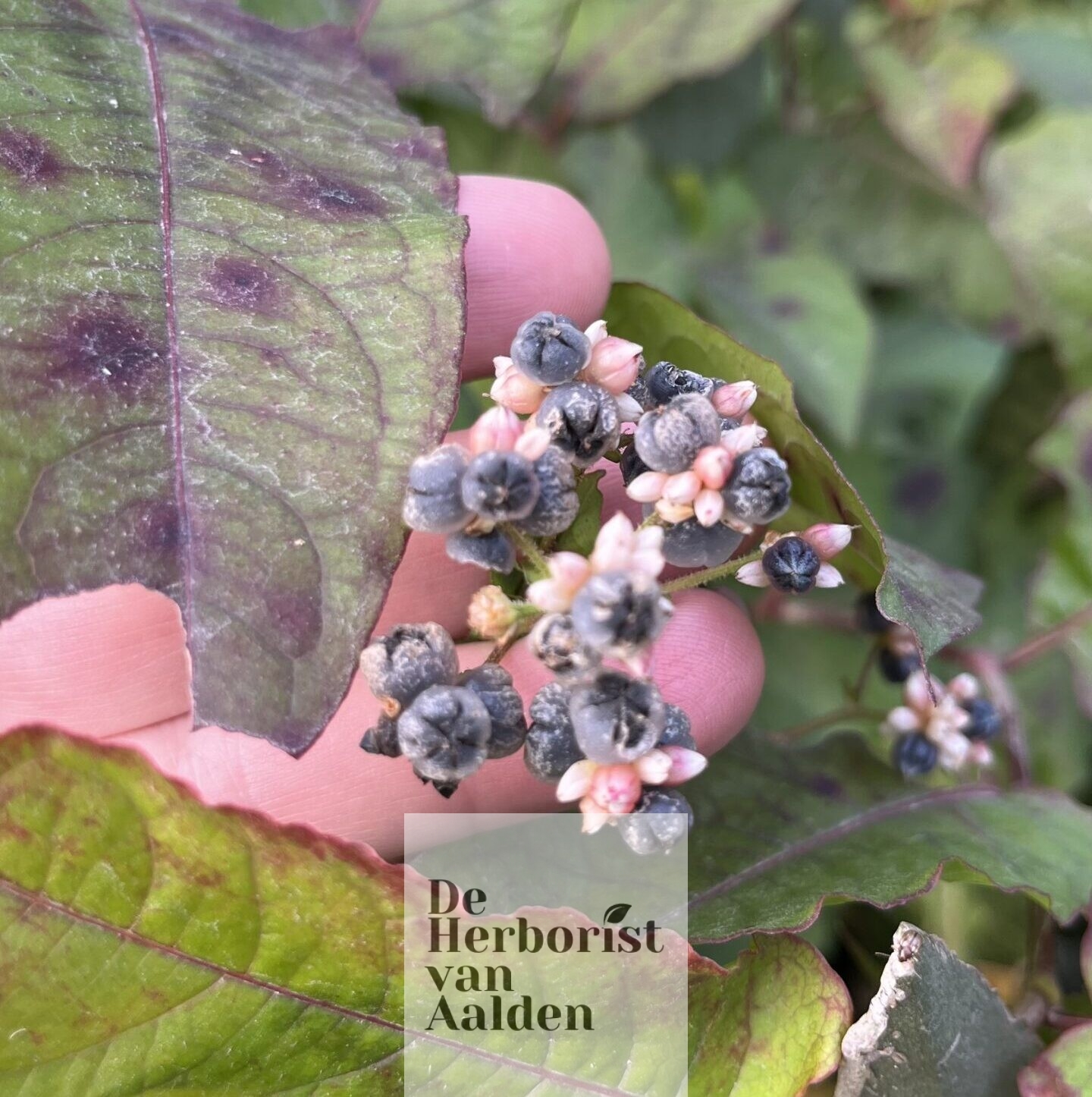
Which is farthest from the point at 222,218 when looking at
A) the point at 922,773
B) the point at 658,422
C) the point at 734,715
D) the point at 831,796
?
the point at 922,773

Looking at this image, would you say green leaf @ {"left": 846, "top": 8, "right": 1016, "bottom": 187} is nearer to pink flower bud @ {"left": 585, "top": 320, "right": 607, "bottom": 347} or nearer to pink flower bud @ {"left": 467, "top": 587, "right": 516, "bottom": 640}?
pink flower bud @ {"left": 585, "top": 320, "right": 607, "bottom": 347}

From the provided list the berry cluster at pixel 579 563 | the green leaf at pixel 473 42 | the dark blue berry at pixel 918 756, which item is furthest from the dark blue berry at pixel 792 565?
the green leaf at pixel 473 42

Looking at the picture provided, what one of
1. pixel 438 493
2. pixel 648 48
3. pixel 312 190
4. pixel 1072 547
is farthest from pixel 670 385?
pixel 1072 547

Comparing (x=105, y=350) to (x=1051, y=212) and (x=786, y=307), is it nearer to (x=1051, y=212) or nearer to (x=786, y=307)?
(x=786, y=307)

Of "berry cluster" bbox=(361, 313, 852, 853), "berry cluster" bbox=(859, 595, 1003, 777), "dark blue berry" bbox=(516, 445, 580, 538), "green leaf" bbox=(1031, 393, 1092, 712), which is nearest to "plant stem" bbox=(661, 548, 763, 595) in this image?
"berry cluster" bbox=(361, 313, 852, 853)

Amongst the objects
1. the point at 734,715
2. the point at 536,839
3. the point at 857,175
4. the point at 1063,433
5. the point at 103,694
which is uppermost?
the point at 857,175

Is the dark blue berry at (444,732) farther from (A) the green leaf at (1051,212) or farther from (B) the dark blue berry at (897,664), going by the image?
(A) the green leaf at (1051,212)

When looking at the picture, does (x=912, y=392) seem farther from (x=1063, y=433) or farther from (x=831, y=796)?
(x=831, y=796)
